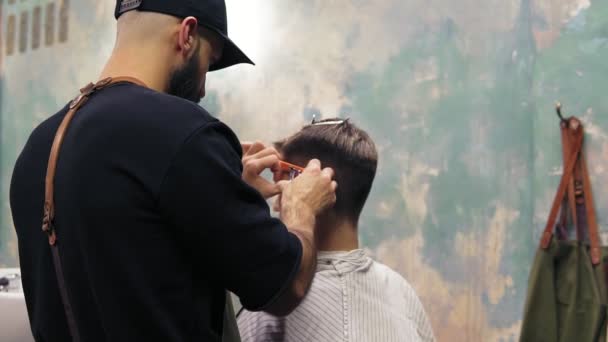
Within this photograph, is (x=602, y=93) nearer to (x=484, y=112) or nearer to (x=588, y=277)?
(x=484, y=112)

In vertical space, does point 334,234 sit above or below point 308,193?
below

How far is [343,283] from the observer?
5.06ft

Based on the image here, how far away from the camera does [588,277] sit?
2.07 m

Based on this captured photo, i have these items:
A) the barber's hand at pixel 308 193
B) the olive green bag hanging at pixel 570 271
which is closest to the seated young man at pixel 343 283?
the barber's hand at pixel 308 193

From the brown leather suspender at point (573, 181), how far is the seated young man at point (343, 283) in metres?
0.73

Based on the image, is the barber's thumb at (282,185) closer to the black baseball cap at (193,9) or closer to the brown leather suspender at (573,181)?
the black baseball cap at (193,9)

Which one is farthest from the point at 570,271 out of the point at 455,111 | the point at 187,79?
the point at 187,79

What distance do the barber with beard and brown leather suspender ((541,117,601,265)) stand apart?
127 centimetres

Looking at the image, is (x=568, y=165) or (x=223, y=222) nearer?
(x=223, y=222)

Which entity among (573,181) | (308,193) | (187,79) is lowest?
(573,181)

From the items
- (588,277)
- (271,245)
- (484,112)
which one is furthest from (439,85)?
(271,245)

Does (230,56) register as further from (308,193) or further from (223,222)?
(223,222)

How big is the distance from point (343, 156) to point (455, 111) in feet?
3.08

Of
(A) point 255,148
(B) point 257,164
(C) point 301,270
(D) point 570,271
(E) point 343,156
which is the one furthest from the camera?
(D) point 570,271
